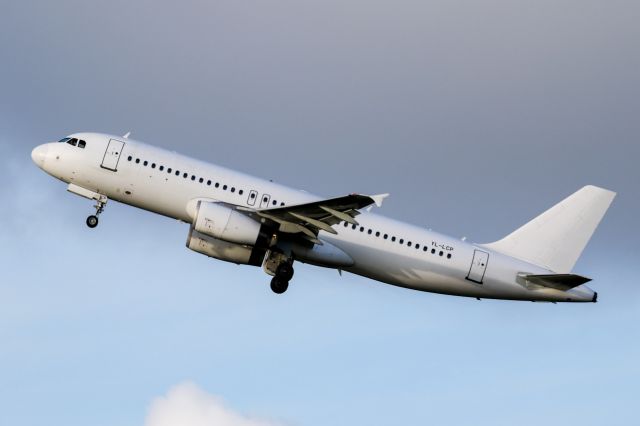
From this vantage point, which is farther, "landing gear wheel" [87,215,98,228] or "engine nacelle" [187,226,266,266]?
"landing gear wheel" [87,215,98,228]

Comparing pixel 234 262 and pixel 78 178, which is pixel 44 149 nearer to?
pixel 78 178

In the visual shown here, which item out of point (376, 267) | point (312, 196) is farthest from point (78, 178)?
point (376, 267)

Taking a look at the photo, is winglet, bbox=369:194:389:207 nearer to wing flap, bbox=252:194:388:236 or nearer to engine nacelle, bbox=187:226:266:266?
wing flap, bbox=252:194:388:236

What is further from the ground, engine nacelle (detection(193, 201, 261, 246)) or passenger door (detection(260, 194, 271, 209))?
passenger door (detection(260, 194, 271, 209))

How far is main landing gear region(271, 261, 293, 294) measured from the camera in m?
52.8

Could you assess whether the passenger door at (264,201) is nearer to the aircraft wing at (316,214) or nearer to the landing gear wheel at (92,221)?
the aircraft wing at (316,214)

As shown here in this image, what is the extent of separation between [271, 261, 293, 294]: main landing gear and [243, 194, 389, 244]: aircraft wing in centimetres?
172

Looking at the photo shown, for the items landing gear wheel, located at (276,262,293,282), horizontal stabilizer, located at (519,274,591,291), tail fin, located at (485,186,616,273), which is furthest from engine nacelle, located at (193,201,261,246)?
horizontal stabilizer, located at (519,274,591,291)

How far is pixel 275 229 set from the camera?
51.8 meters

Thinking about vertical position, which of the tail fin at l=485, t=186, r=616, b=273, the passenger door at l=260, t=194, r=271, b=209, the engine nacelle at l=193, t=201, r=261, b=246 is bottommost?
the engine nacelle at l=193, t=201, r=261, b=246

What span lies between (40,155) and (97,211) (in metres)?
3.89

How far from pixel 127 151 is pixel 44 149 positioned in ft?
14.6

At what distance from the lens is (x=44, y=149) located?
5444 centimetres

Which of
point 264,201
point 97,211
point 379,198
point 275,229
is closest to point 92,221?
point 97,211
